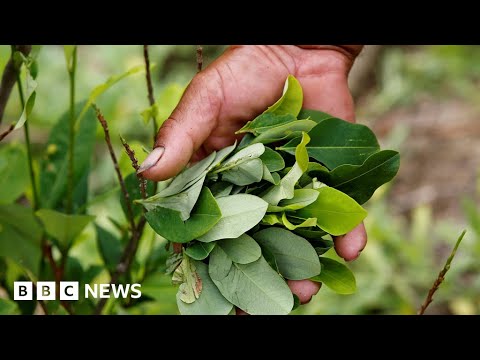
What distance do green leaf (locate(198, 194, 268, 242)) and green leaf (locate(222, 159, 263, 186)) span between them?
0.08 feet

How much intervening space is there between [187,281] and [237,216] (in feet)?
0.36

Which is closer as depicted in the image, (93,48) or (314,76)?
(314,76)

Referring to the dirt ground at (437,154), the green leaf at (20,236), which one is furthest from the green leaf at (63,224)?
the dirt ground at (437,154)

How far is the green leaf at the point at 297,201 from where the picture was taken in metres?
0.81

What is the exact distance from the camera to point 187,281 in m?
0.82

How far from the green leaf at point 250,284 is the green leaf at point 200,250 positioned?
3cm

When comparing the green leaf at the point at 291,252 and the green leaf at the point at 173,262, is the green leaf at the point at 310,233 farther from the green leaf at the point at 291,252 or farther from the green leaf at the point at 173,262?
the green leaf at the point at 173,262

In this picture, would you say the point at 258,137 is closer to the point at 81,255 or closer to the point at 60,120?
the point at 60,120

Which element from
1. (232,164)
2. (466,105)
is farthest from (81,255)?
(466,105)

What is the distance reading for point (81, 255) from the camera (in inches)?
73.8

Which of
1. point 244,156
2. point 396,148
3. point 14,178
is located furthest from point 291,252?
point 396,148

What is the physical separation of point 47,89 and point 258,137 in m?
1.67

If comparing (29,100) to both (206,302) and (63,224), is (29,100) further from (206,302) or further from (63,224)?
(206,302)

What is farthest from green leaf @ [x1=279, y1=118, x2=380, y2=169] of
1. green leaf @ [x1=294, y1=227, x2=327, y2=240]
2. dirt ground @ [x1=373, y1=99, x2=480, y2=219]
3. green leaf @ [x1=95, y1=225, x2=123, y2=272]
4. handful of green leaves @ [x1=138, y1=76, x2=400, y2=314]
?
dirt ground @ [x1=373, y1=99, x2=480, y2=219]
